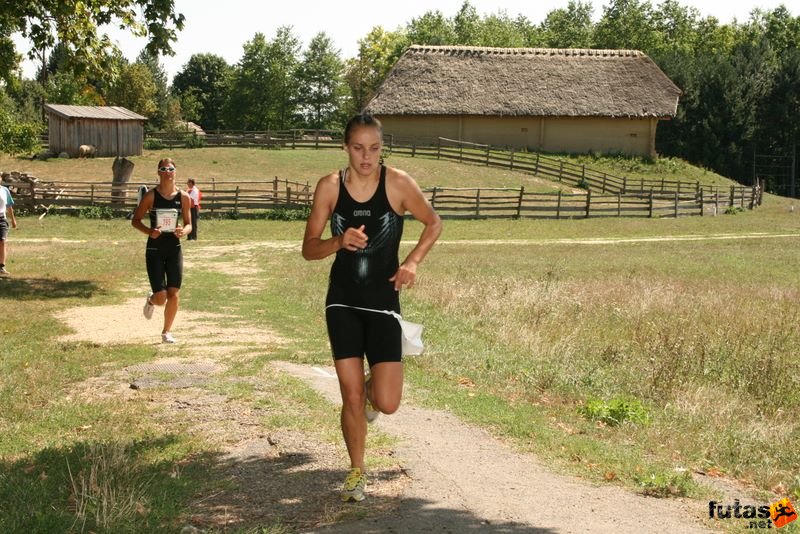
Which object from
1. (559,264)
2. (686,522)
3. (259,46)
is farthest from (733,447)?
(259,46)

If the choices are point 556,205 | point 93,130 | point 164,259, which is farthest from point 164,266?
point 93,130

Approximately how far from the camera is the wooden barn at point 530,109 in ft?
195

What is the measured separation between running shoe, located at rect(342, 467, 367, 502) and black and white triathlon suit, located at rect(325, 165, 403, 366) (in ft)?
2.18

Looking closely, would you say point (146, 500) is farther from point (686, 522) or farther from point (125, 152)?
point (125, 152)

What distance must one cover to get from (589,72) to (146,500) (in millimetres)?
60880

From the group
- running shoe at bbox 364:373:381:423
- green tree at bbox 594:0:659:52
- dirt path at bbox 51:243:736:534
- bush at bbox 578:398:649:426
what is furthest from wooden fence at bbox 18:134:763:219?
green tree at bbox 594:0:659:52

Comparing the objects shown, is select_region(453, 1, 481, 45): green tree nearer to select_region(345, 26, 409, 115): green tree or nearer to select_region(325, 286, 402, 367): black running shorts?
select_region(345, 26, 409, 115): green tree

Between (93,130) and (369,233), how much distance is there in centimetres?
4680

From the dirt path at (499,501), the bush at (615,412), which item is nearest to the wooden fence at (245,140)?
the bush at (615,412)

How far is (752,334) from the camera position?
14.2 meters

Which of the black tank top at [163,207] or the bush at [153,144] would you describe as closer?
the black tank top at [163,207]

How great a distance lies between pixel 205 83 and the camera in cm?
10281

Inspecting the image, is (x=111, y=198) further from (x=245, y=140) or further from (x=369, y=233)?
(x=369, y=233)

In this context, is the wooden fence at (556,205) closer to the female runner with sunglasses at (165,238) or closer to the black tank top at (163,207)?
the female runner with sunglasses at (165,238)
